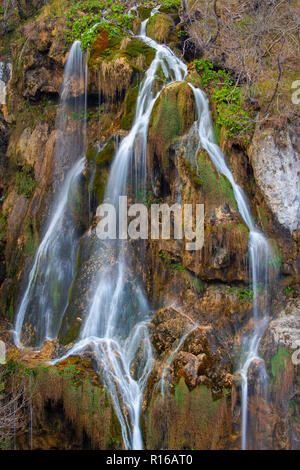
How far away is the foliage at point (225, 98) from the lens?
8297 mm

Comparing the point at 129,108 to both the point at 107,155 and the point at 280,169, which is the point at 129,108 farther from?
the point at 280,169

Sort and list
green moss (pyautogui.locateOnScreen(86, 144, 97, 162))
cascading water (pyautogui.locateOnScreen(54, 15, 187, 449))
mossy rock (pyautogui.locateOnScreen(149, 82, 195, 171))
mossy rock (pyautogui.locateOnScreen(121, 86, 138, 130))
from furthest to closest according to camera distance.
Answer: green moss (pyautogui.locateOnScreen(86, 144, 97, 162)) → mossy rock (pyautogui.locateOnScreen(121, 86, 138, 130)) → mossy rock (pyautogui.locateOnScreen(149, 82, 195, 171)) → cascading water (pyautogui.locateOnScreen(54, 15, 187, 449))

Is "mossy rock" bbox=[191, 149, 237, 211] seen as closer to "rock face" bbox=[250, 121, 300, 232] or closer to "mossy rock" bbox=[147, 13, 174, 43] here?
"rock face" bbox=[250, 121, 300, 232]

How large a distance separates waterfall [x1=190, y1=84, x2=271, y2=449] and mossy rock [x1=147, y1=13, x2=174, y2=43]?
292cm

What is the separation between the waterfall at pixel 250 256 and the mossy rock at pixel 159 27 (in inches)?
115

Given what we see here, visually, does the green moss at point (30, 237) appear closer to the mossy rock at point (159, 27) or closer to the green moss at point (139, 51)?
the green moss at point (139, 51)

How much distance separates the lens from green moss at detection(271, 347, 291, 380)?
6484mm

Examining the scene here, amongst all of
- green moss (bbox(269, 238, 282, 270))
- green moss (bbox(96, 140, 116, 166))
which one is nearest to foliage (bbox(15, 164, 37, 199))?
green moss (bbox(96, 140, 116, 166))

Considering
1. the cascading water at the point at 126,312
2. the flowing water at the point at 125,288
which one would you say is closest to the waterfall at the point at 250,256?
the flowing water at the point at 125,288

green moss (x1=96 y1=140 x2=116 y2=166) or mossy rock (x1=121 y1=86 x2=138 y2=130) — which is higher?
mossy rock (x1=121 y1=86 x2=138 y2=130)

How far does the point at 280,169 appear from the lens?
310 inches

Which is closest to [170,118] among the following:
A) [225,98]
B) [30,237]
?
[225,98]

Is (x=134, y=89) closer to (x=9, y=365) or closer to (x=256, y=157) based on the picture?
(x=256, y=157)

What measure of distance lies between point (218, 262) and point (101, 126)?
4.89 m
